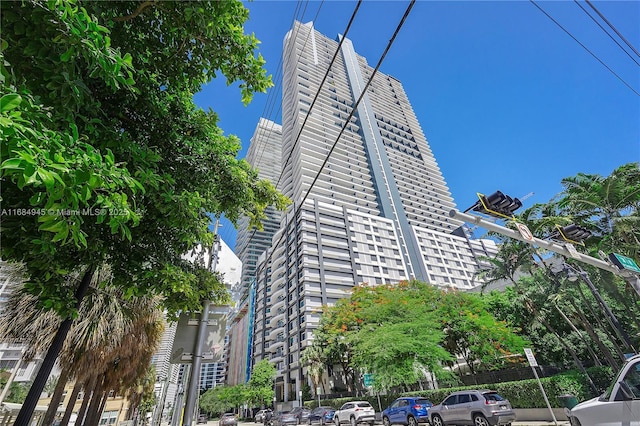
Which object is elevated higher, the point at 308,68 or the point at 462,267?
the point at 308,68

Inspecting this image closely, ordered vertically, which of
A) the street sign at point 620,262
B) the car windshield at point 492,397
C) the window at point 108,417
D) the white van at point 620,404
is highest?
the street sign at point 620,262

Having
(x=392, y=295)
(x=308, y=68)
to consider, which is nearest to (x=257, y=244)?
(x=308, y=68)

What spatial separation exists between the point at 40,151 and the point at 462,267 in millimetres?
96069

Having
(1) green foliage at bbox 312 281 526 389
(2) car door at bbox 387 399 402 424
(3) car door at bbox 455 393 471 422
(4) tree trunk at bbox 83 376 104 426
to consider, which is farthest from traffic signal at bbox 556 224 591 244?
(4) tree trunk at bbox 83 376 104 426

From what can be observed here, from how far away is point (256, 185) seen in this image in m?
6.40

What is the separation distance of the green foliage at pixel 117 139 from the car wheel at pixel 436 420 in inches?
578

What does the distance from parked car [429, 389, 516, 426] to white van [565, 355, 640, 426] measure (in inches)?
292

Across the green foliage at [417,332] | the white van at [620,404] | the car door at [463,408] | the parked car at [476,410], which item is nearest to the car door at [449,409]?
the parked car at [476,410]

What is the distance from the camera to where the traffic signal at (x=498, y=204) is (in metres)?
6.74

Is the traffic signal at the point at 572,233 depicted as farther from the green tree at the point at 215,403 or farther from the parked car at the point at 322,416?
the green tree at the point at 215,403

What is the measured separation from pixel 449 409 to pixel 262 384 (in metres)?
52.6

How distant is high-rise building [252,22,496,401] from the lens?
62844 mm

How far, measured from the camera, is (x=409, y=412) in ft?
56.8

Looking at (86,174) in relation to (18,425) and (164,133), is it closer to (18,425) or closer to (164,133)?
(164,133)
